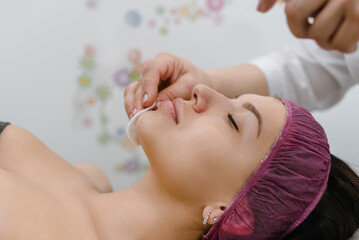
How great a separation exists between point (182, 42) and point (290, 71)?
0.59 meters

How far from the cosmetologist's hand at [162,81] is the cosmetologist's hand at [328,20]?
0.44m

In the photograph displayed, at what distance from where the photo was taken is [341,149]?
1.74 meters

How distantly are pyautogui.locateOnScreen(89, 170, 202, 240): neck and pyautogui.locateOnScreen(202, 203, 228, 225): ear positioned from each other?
32 mm

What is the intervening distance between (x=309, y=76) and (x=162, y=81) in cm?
68

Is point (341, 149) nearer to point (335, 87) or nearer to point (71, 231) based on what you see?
point (335, 87)

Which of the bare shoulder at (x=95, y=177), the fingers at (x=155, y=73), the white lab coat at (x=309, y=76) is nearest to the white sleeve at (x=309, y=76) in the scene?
the white lab coat at (x=309, y=76)

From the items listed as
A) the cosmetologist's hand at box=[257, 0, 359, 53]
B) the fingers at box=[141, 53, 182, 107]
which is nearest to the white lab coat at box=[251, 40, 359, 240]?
the fingers at box=[141, 53, 182, 107]

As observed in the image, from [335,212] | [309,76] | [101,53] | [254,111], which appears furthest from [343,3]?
[101,53]

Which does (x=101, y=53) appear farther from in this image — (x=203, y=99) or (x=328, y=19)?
(x=328, y=19)

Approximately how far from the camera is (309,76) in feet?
5.44

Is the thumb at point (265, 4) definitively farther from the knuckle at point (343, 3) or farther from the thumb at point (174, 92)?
the thumb at point (174, 92)

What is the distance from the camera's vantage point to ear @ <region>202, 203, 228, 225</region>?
1.12 meters

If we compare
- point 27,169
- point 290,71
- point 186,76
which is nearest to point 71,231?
point 27,169

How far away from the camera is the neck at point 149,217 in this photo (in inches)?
45.3
